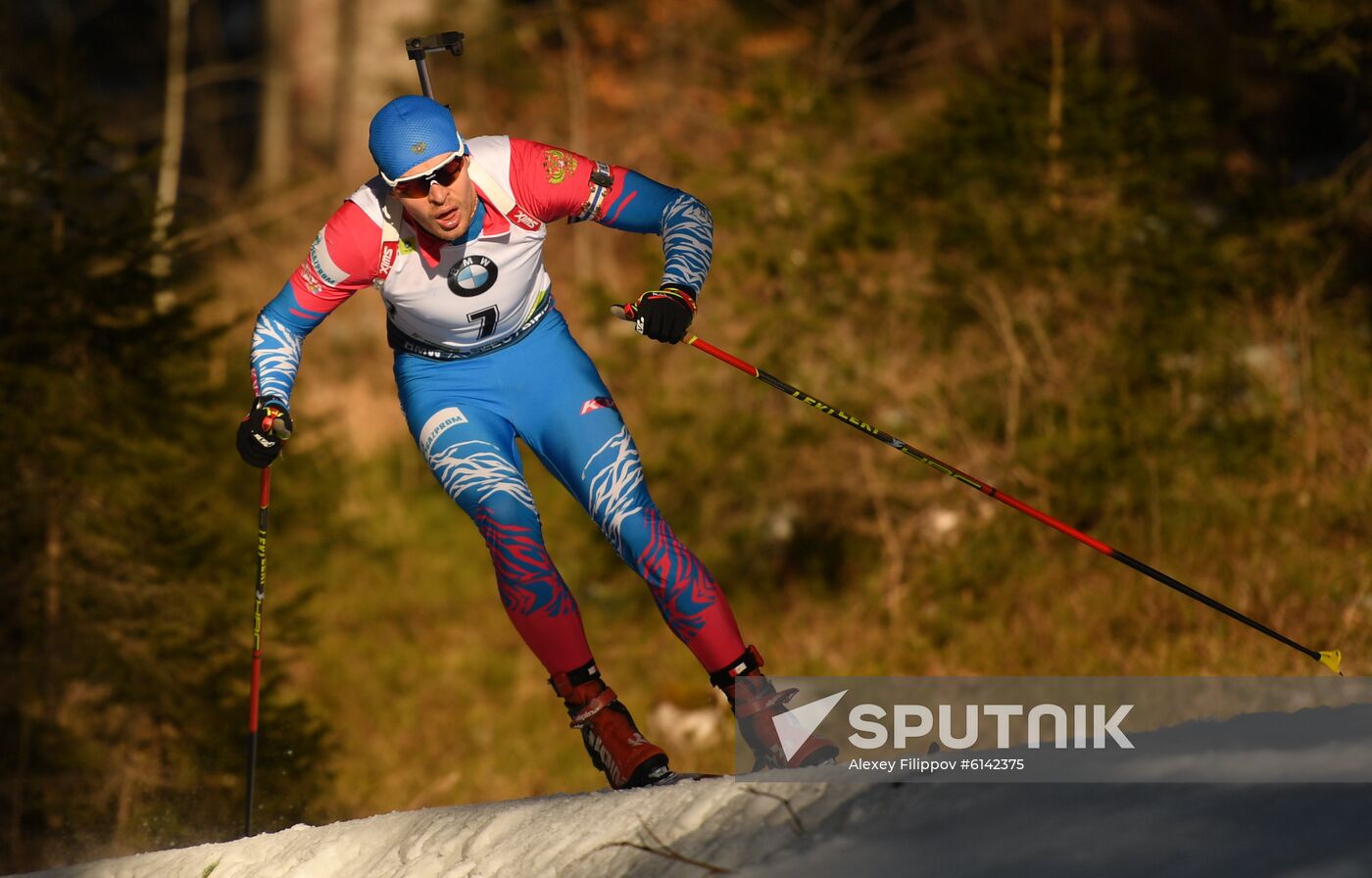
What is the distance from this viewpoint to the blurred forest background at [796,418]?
8.96 meters

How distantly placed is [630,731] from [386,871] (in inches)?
37.8

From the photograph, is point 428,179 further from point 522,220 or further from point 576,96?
point 576,96

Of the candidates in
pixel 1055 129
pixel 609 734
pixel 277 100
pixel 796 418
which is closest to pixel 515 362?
pixel 609 734

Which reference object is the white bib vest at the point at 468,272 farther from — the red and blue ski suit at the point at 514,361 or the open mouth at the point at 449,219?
the open mouth at the point at 449,219

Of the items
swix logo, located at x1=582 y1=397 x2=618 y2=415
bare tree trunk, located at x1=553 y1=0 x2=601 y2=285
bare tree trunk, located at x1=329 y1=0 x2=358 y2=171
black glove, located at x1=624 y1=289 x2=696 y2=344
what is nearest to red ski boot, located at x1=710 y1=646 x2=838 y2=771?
swix logo, located at x1=582 y1=397 x2=618 y2=415

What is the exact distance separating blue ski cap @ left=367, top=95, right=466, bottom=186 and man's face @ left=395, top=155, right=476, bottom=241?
29 mm

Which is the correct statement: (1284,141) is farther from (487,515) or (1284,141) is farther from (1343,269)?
(487,515)

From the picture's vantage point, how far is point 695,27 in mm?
16688

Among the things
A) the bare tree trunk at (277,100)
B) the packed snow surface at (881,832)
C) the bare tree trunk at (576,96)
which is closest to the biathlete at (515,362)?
the packed snow surface at (881,832)

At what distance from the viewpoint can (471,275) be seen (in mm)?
4887

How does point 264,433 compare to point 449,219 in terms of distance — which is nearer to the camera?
point 449,219

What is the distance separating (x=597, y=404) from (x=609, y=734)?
1062 millimetres

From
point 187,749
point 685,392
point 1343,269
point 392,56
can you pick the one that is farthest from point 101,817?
point 392,56

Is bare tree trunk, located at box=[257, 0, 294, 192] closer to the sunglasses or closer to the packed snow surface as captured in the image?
the sunglasses
